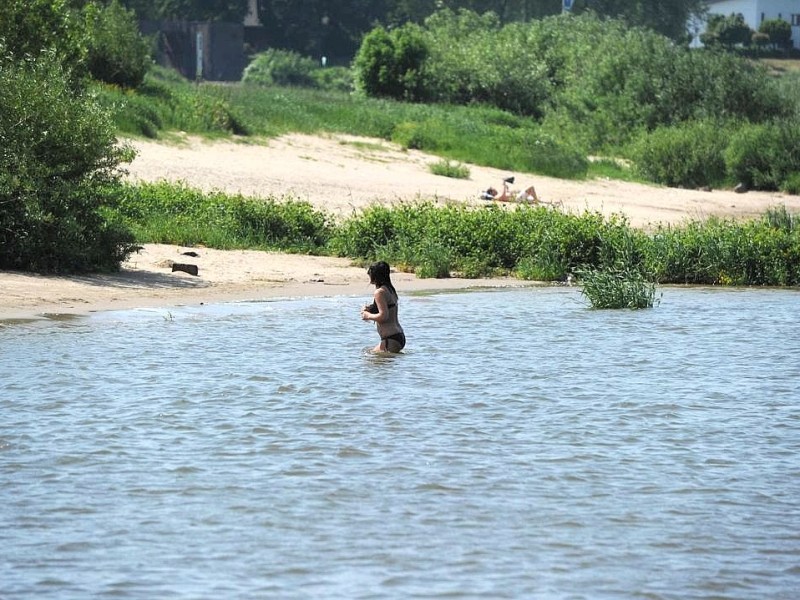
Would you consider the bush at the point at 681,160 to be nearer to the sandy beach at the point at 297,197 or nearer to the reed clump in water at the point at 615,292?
the sandy beach at the point at 297,197

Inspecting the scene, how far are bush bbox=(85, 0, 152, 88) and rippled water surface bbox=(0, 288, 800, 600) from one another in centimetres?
2007

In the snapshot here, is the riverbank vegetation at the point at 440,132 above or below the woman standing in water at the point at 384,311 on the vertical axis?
above

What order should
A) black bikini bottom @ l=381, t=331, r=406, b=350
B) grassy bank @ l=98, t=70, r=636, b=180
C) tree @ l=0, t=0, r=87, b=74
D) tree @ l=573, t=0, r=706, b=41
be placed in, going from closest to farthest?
black bikini bottom @ l=381, t=331, r=406, b=350 → tree @ l=0, t=0, r=87, b=74 → grassy bank @ l=98, t=70, r=636, b=180 → tree @ l=573, t=0, r=706, b=41

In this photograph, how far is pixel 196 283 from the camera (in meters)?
19.2

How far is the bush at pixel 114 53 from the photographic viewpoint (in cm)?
3597

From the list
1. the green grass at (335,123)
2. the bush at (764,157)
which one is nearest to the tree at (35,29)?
the green grass at (335,123)

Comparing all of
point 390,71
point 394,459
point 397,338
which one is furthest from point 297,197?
point 390,71

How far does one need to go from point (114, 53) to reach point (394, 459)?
28.0 m

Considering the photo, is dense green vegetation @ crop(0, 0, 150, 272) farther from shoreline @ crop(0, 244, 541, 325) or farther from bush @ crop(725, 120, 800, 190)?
bush @ crop(725, 120, 800, 190)

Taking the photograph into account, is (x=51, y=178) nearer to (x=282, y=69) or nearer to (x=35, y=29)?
(x=35, y=29)

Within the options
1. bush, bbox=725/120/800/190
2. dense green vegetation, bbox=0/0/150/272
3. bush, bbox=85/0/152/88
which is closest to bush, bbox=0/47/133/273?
dense green vegetation, bbox=0/0/150/272

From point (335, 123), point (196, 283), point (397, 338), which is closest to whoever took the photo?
point (397, 338)

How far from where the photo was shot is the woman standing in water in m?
14.4

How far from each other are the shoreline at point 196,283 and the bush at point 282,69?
4514 centimetres
